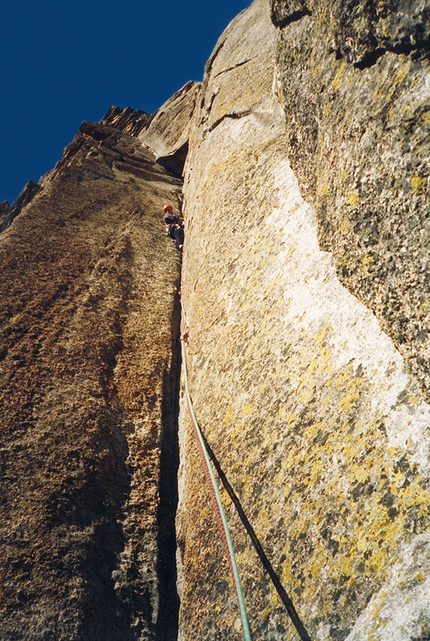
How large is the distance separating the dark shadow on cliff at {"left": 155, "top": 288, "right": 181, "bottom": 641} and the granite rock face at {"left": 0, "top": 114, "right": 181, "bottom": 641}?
0.02 meters

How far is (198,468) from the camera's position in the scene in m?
6.38

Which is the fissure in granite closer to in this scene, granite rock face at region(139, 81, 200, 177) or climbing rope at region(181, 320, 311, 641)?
climbing rope at region(181, 320, 311, 641)

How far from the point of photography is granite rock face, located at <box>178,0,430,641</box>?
3979 millimetres

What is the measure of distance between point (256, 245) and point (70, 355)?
300 cm

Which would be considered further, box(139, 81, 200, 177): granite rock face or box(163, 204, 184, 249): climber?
box(139, 81, 200, 177): granite rock face

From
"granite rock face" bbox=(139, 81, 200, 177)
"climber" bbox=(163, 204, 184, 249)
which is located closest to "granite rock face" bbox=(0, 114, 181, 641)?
"climber" bbox=(163, 204, 184, 249)

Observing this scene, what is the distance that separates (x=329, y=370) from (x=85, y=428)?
3.30 metres

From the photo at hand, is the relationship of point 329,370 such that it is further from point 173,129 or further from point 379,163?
point 173,129

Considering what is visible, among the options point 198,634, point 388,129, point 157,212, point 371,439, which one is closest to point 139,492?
point 198,634

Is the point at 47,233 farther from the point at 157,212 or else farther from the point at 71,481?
the point at 71,481

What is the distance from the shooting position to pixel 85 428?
7.05 metres

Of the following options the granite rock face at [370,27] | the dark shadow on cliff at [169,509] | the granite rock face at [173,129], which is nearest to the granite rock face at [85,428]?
the dark shadow on cliff at [169,509]

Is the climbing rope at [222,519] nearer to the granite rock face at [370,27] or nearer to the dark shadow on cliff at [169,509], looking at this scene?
the dark shadow on cliff at [169,509]

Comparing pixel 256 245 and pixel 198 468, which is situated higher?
pixel 256 245
